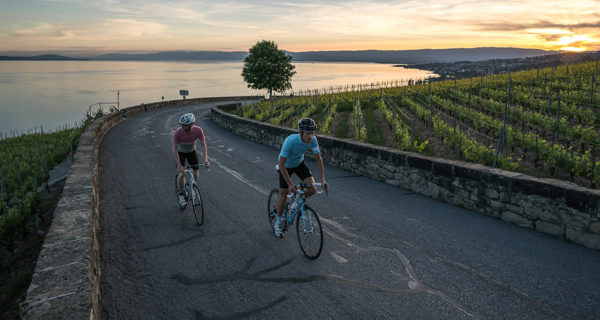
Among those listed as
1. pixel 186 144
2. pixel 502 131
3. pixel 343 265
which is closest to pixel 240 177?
pixel 186 144

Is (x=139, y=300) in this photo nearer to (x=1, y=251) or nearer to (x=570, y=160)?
(x=1, y=251)

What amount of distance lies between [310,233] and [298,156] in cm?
116

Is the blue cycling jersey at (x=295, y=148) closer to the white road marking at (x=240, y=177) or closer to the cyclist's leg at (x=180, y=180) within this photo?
the cyclist's leg at (x=180, y=180)

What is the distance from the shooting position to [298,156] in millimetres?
5594

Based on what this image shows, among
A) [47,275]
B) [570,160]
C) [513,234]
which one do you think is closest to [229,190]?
[47,275]

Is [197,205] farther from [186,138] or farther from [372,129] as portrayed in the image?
[372,129]

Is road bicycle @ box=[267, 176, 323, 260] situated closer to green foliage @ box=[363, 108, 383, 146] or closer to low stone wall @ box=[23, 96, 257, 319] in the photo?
low stone wall @ box=[23, 96, 257, 319]

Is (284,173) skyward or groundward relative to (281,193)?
skyward

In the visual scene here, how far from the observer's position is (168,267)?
5297 mm

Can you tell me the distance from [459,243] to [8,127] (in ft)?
334

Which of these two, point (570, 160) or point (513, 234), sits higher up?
point (570, 160)

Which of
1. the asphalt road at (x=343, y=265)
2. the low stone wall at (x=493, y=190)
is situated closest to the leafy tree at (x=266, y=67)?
the low stone wall at (x=493, y=190)

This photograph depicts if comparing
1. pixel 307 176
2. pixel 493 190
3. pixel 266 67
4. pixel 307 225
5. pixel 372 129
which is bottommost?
pixel 307 225

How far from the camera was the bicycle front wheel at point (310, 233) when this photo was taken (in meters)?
5.38
